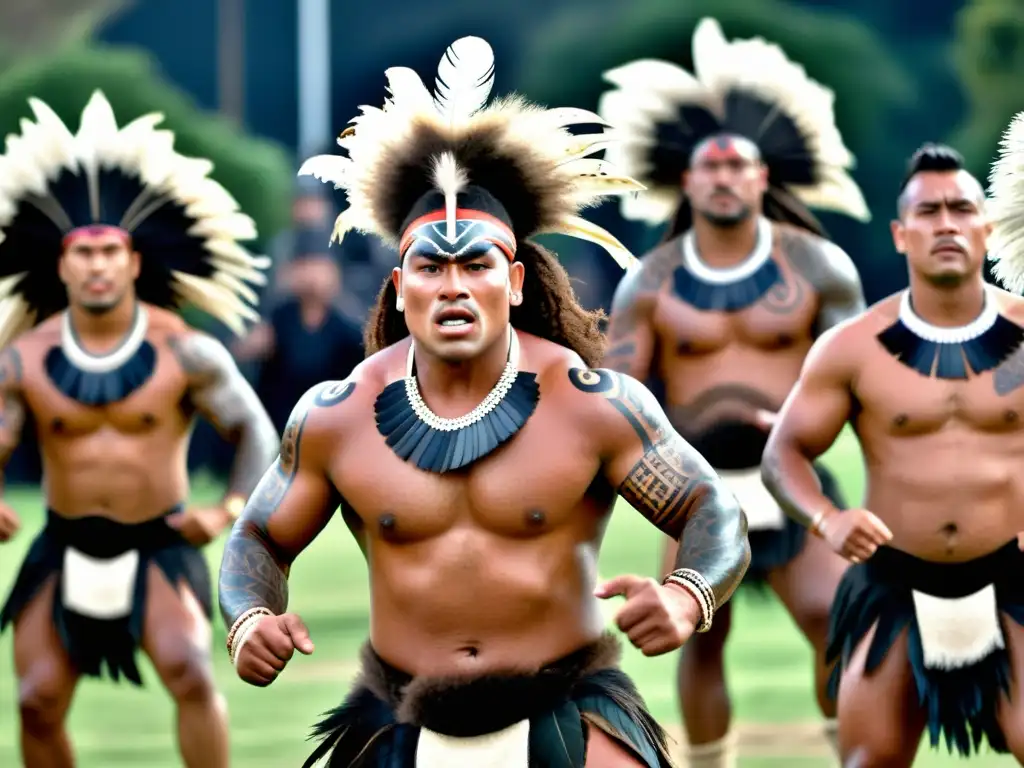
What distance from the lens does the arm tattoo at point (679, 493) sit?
538 cm

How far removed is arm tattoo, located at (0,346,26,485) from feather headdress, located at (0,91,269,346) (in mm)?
264

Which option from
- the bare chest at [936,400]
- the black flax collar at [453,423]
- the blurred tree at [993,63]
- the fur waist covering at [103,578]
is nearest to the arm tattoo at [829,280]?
the bare chest at [936,400]

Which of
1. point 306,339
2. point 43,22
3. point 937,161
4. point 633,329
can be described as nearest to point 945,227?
point 937,161

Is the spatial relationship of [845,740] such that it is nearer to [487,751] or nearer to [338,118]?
[487,751]

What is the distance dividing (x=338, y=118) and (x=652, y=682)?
65.3 ft

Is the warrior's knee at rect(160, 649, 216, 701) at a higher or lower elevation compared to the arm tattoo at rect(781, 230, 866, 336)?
lower

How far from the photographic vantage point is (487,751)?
550 cm

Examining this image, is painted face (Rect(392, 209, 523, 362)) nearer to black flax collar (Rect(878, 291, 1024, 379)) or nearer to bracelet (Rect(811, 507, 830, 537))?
bracelet (Rect(811, 507, 830, 537))

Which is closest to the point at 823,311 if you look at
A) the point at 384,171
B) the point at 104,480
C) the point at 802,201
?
the point at 802,201

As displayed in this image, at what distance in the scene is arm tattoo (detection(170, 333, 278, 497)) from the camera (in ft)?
26.7

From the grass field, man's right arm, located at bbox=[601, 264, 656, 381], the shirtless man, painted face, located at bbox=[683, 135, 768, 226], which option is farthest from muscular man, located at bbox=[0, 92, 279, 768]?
the shirtless man

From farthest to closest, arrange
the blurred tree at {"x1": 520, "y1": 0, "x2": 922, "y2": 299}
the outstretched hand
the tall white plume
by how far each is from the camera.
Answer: the blurred tree at {"x1": 520, "y1": 0, "x2": 922, "y2": 299}
the tall white plume
the outstretched hand

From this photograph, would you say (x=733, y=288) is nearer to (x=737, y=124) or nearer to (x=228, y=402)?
(x=737, y=124)

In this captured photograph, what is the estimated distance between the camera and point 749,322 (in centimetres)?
883
